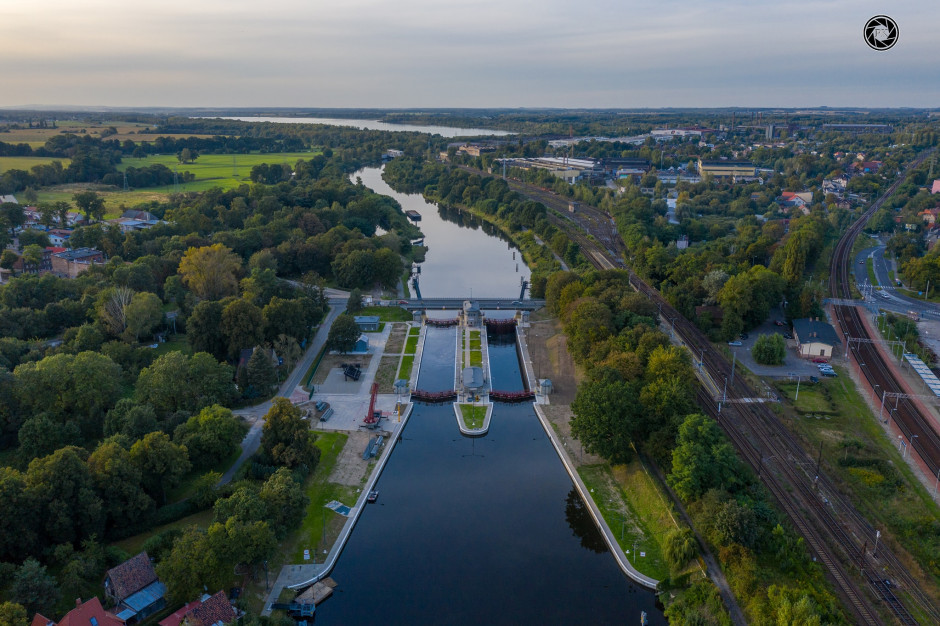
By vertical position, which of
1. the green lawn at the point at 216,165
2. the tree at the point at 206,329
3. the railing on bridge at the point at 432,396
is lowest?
the railing on bridge at the point at 432,396

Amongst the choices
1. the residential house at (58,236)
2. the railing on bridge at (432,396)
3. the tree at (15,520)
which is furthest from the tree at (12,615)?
the residential house at (58,236)

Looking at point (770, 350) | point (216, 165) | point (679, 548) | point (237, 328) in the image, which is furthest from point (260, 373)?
point (216, 165)

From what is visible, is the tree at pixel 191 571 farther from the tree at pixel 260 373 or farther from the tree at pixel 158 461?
the tree at pixel 260 373

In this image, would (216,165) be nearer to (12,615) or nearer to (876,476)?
(12,615)

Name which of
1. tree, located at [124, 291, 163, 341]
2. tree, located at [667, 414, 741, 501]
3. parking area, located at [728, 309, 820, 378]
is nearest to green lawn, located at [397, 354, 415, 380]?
tree, located at [124, 291, 163, 341]

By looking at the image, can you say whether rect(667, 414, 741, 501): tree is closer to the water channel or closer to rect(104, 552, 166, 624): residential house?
the water channel

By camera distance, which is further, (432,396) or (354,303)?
(354,303)

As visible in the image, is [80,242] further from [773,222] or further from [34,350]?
[773,222]
